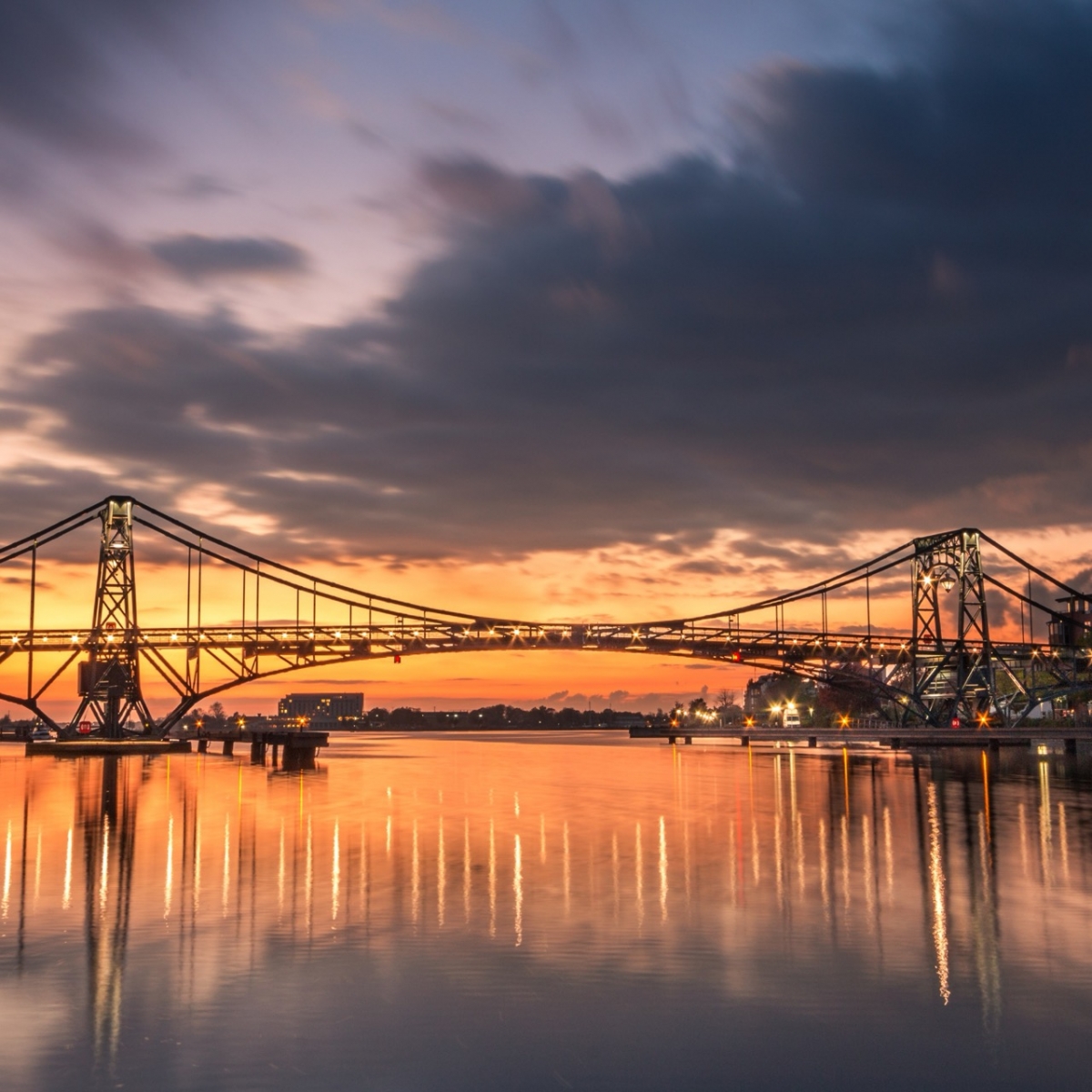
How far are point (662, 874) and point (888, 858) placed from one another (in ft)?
20.5

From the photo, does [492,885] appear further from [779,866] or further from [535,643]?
[535,643]

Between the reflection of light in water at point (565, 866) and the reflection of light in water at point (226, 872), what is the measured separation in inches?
238

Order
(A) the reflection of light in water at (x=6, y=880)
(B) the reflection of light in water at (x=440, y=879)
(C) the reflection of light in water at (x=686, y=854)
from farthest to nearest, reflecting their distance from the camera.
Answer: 1. (C) the reflection of light in water at (x=686, y=854)
2. (A) the reflection of light in water at (x=6, y=880)
3. (B) the reflection of light in water at (x=440, y=879)

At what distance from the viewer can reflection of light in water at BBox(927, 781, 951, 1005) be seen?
623 inches

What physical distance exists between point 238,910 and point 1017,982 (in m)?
12.6

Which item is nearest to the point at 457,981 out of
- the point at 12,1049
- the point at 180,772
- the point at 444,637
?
the point at 12,1049

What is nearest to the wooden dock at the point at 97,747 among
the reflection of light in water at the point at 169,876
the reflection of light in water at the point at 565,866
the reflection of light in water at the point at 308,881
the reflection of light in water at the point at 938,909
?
the reflection of light in water at the point at 169,876

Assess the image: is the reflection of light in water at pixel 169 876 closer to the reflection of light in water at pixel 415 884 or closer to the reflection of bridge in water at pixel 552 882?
the reflection of bridge in water at pixel 552 882

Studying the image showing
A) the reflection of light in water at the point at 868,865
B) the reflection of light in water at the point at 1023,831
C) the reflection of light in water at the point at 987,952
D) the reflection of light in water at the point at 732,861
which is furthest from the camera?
the reflection of light in water at the point at 1023,831

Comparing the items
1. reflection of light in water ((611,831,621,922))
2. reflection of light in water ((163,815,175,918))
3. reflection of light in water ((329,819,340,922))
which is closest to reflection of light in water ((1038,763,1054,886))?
reflection of light in water ((611,831,621,922))

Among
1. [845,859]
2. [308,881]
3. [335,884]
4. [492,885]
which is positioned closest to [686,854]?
[845,859]

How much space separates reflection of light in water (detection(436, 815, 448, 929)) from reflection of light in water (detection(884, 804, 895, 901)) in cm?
821

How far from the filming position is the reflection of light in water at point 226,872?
22.1 m

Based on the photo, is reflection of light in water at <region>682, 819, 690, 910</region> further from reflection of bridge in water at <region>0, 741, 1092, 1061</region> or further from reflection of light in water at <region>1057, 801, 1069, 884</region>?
reflection of light in water at <region>1057, 801, 1069, 884</region>
